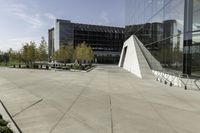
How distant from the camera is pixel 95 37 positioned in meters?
97.3

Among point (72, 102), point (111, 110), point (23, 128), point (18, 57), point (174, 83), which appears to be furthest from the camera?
point (18, 57)

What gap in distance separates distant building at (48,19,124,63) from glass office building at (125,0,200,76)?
64.2m

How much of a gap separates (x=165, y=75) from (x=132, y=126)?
52.6 ft

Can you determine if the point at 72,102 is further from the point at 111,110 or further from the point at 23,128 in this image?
the point at 23,128

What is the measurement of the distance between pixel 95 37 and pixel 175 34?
78.1 metres

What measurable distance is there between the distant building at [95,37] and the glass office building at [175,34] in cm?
6423

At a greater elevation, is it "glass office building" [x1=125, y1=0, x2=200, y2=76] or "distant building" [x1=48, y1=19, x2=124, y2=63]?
"distant building" [x1=48, y1=19, x2=124, y2=63]

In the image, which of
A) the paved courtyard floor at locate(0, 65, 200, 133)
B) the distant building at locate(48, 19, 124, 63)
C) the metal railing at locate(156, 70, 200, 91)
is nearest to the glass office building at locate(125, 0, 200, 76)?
the metal railing at locate(156, 70, 200, 91)

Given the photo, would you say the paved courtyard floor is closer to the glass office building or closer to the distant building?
the glass office building

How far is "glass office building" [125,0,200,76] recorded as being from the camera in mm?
17094

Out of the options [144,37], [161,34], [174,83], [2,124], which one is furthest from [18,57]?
[2,124]

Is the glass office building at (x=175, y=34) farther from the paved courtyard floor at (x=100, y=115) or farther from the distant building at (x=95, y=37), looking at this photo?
the distant building at (x=95, y=37)

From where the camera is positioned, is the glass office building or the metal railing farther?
the glass office building

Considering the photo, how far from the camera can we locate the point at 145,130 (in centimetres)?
657
